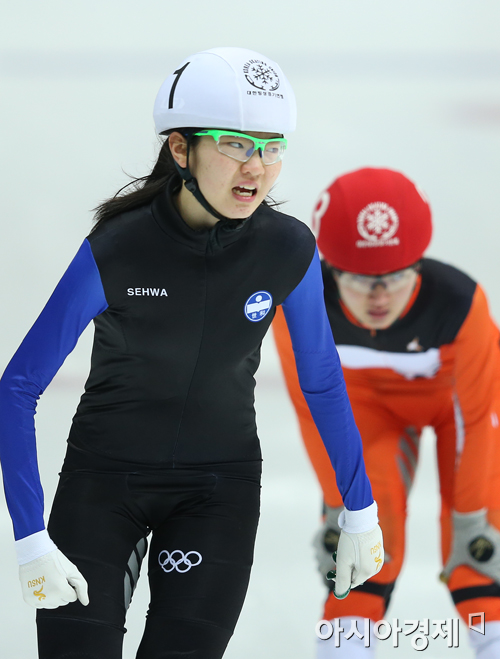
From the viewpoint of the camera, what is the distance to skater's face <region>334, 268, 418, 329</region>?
7.63 feet

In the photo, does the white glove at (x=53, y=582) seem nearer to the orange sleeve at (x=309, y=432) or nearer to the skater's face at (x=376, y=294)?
the orange sleeve at (x=309, y=432)

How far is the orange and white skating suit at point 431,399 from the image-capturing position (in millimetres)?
2385

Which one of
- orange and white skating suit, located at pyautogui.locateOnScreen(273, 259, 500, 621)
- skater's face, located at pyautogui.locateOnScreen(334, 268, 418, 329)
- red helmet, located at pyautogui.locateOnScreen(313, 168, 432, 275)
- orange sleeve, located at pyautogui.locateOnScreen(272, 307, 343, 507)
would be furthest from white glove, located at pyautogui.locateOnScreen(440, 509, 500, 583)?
red helmet, located at pyautogui.locateOnScreen(313, 168, 432, 275)

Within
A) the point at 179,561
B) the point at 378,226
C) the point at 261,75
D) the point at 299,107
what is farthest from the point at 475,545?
the point at 299,107

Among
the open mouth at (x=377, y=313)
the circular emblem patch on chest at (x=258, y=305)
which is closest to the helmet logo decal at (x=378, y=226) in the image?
the open mouth at (x=377, y=313)

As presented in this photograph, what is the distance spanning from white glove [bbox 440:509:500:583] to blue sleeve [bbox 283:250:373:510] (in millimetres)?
733

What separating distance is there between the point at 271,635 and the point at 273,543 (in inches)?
22.7

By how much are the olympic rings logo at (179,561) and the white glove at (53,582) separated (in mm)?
163

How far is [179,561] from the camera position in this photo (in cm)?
159

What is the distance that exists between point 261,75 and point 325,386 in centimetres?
59

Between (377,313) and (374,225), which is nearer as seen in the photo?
(374,225)

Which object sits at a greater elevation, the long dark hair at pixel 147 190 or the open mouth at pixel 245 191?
the long dark hair at pixel 147 190

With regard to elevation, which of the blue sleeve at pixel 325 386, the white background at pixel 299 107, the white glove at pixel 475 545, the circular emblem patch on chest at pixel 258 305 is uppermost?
the white background at pixel 299 107

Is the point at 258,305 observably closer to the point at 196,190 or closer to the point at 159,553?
the point at 196,190
